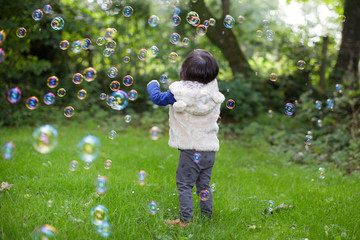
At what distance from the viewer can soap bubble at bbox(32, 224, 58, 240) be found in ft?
7.71

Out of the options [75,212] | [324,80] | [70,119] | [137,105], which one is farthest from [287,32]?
[75,212]

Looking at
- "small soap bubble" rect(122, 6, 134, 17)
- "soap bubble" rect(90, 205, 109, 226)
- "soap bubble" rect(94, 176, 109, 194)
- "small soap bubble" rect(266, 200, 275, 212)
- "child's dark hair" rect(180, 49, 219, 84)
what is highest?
"small soap bubble" rect(122, 6, 134, 17)

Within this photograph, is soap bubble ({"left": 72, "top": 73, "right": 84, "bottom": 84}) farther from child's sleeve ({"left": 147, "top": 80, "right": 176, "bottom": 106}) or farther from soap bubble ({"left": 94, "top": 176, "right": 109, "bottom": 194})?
child's sleeve ({"left": 147, "top": 80, "right": 176, "bottom": 106})

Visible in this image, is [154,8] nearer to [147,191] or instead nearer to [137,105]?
[137,105]

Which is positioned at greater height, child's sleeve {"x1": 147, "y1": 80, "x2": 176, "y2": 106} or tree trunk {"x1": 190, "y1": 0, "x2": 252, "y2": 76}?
tree trunk {"x1": 190, "y1": 0, "x2": 252, "y2": 76}

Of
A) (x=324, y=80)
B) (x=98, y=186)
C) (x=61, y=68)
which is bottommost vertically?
(x=98, y=186)

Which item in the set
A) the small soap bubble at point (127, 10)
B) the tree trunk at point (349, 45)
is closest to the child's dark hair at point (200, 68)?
the small soap bubble at point (127, 10)

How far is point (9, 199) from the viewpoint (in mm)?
3037

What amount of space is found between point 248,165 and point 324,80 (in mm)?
4042

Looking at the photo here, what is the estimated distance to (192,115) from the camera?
2785 millimetres

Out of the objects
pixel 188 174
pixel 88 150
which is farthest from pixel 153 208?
pixel 88 150

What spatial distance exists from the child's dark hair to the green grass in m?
1.23

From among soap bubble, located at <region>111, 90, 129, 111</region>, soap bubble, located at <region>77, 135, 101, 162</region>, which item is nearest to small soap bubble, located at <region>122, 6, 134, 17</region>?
soap bubble, located at <region>111, 90, 129, 111</region>

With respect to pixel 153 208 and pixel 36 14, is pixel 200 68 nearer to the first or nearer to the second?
pixel 153 208
